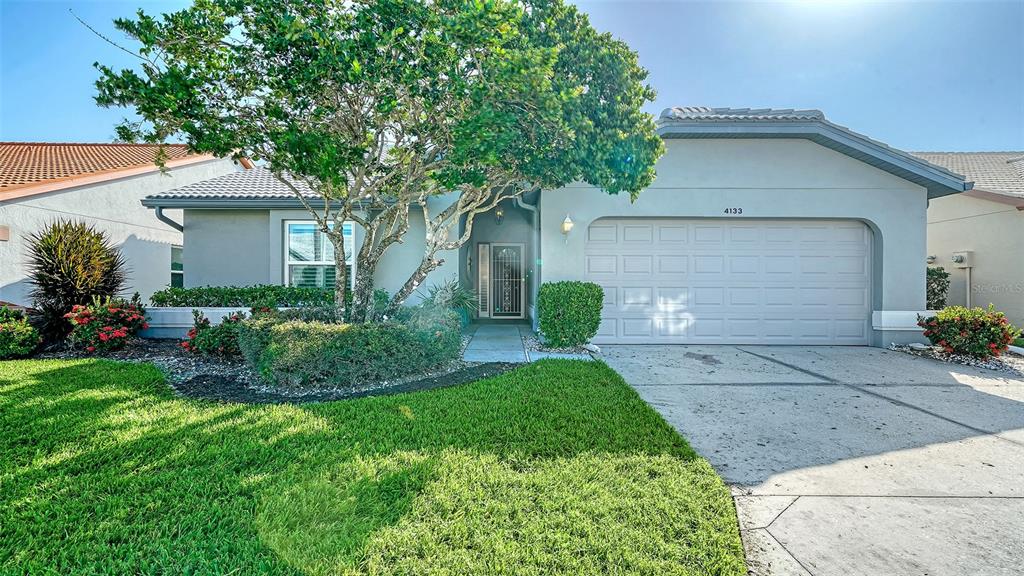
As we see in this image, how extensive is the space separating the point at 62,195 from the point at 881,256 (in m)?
18.3

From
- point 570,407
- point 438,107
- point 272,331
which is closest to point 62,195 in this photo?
point 272,331

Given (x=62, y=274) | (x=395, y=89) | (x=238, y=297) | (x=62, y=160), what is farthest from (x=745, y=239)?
(x=62, y=160)

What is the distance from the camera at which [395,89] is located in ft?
14.8

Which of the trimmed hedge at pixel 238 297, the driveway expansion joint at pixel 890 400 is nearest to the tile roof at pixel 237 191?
the trimmed hedge at pixel 238 297

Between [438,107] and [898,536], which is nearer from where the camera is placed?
[898,536]

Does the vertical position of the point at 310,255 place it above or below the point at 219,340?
above

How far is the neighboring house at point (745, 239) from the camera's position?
792 cm

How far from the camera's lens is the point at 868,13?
28.9 feet

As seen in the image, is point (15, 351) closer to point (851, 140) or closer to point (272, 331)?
point (272, 331)

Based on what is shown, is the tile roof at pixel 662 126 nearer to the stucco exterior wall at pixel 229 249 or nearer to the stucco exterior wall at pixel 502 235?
the stucco exterior wall at pixel 229 249

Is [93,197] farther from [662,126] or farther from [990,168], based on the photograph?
[990,168]

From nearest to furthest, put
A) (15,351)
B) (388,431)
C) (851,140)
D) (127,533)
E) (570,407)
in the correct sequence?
(127,533)
(388,431)
(570,407)
(15,351)
(851,140)

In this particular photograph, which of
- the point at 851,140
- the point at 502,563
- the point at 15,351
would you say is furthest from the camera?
the point at 851,140

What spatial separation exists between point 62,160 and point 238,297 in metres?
9.16
